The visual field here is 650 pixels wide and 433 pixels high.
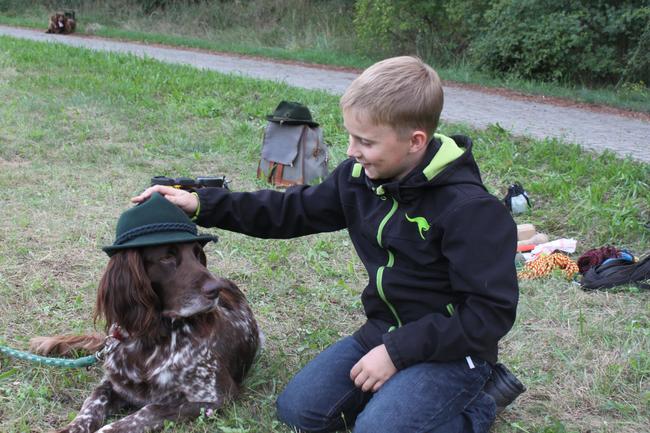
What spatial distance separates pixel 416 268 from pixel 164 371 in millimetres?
1150

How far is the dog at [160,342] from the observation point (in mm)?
2969

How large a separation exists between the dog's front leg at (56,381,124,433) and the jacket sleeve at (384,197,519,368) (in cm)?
130

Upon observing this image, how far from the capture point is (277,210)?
351 centimetres

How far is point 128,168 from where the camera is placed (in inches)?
288

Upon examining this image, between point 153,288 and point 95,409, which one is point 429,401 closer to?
point 153,288

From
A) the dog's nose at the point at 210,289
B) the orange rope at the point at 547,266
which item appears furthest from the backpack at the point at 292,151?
the dog's nose at the point at 210,289

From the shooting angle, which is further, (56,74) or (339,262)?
(56,74)

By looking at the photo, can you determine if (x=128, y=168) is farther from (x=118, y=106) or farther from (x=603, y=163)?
(x=603, y=163)

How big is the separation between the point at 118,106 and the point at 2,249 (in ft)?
17.2

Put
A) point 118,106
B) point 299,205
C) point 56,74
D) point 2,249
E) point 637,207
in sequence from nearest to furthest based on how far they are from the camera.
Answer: point 299,205 < point 2,249 < point 637,207 < point 118,106 < point 56,74

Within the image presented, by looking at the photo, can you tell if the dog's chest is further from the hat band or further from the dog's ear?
the hat band

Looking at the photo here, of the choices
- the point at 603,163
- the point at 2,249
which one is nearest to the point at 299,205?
the point at 2,249

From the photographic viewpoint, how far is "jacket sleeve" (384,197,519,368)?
279 cm

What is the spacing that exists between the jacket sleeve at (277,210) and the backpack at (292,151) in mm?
3467
